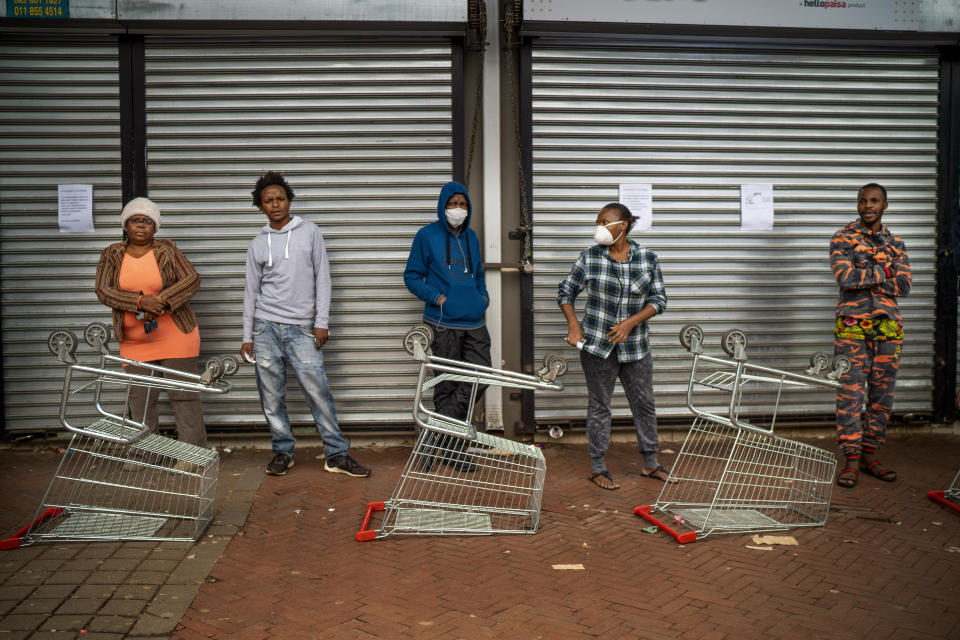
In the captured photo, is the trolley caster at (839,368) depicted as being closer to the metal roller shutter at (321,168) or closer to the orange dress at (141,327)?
the metal roller shutter at (321,168)

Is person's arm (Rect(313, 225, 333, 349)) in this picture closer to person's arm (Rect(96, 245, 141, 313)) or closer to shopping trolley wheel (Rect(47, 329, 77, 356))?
person's arm (Rect(96, 245, 141, 313))

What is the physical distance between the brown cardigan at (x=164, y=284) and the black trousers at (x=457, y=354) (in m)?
2.03

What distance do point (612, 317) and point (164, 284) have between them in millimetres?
3574

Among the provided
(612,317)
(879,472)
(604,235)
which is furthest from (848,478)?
(604,235)

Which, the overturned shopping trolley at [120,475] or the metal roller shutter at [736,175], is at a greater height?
the metal roller shutter at [736,175]

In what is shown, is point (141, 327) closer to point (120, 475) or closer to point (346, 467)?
point (120, 475)

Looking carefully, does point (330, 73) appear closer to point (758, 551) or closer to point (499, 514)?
point (499, 514)

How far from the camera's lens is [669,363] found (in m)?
7.38

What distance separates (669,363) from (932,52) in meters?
3.93

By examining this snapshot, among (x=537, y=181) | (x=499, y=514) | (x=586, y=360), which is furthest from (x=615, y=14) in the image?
(x=499, y=514)

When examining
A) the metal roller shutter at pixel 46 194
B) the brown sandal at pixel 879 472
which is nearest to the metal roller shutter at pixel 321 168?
the metal roller shutter at pixel 46 194

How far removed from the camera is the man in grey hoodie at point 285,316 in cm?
616

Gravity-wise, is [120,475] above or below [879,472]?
above

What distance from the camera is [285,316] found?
242 inches
